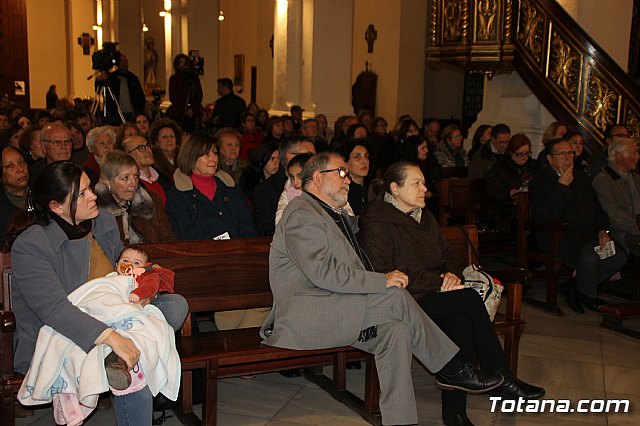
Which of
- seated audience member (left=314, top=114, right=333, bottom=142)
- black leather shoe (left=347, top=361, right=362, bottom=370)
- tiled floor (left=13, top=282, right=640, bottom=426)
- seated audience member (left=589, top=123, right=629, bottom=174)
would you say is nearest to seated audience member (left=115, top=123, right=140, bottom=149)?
tiled floor (left=13, top=282, right=640, bottom=426)

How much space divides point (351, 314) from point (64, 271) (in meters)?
1.38

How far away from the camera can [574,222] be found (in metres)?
6.61

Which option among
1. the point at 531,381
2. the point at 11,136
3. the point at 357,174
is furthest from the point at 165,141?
the point at 531,381

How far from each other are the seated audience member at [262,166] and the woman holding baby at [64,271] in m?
2.55

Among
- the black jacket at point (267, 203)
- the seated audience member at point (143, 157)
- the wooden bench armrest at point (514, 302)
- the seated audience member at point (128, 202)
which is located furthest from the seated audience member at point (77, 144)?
the wooden bench armrest at point (514, 302)

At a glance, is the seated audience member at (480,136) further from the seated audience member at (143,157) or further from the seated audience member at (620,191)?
the seated audience member at (143,157)

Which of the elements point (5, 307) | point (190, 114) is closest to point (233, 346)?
point (5, 307)

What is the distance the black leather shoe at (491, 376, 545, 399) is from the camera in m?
4.43

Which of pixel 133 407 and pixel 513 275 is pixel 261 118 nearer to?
pixel 513 275

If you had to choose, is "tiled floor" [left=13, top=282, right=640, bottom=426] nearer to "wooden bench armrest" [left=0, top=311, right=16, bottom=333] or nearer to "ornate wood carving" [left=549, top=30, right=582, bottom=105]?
"wooden bench armrest" [left=0, top=311, right=16, bottom=333]

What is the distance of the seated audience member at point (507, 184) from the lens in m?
7.37

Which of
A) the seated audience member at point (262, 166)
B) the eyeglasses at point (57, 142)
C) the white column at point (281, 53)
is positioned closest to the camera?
the eyeglasses at point (57, 142)

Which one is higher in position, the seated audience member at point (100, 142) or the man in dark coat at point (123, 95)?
the man in dark coat at point (123, 95)

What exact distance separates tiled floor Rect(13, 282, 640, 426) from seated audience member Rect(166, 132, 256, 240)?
969 mm
